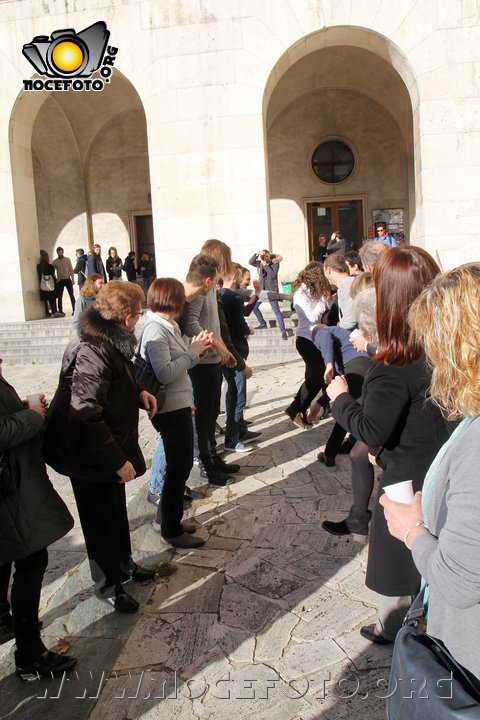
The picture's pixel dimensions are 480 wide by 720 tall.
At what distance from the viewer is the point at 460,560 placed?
1276 millimetres

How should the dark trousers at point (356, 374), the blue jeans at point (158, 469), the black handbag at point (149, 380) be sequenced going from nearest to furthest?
the black handbag at point (149, 380) < the dark trousers at point (356, 374) < the blue jeans at point (158, 469)

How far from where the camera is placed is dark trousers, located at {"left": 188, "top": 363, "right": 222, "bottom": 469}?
170 inches

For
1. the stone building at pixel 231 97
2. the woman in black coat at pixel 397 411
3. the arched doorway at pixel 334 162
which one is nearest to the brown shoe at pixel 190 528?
the woman in black coat at pixel 397 411

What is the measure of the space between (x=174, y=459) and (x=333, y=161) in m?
15.5

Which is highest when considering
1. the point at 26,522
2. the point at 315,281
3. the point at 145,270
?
the point at 145,270

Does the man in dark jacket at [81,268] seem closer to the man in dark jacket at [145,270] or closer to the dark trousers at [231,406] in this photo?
the man in dark jacket at [145,270]

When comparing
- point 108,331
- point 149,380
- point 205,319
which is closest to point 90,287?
point 205,319

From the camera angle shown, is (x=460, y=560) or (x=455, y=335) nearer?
(x=460, y=560)

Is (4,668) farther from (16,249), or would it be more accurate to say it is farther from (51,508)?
(16,249)

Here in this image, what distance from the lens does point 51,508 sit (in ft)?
8.16

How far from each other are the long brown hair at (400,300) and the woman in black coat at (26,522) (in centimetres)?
151

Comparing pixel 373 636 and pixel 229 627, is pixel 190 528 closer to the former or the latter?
pixel 229 627

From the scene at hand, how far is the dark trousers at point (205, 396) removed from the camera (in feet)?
14.1

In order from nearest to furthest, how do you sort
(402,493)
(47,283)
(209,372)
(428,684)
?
(428,684), (402,493), (209,372), (47,283)
